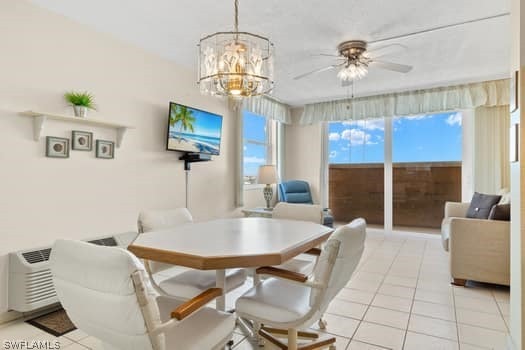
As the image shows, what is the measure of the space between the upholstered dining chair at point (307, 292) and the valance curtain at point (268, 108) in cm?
329

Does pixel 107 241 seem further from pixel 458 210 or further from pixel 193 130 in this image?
pixel 458 210

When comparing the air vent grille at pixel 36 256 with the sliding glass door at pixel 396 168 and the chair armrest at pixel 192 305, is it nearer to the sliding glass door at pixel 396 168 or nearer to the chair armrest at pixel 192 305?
the chair armrest at pixel 192 305

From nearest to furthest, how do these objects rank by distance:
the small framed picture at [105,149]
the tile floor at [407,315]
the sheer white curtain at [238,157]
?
the tile floor at [407,315] < the small framed picture at [105,149] < the sheer white curtain at [238,157]

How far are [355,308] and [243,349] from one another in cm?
109

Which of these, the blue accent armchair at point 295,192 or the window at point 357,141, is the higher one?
the window at point 357,141

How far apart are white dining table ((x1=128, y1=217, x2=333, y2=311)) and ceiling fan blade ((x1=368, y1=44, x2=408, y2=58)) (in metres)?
2.20

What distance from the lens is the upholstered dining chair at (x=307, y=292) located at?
1.43 meters

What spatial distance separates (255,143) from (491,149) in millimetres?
3651

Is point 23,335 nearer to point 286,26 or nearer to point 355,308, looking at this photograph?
point 355,308

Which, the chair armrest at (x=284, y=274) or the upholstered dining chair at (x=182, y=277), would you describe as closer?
the chair armrest at (x=284, y=274)

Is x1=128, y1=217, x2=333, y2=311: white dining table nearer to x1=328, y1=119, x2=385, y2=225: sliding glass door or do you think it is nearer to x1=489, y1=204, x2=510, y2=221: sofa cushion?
x1=489, y1=204, x2=510, y2=221: sofa cushion

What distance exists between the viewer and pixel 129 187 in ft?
10.0

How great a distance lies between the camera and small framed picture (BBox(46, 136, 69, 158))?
240cm

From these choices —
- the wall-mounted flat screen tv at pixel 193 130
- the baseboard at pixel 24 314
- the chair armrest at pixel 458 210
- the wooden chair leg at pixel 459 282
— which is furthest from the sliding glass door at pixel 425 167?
the baseboard at pixel 24 314
